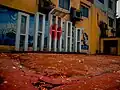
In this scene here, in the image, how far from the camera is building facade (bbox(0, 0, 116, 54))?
39.8ft

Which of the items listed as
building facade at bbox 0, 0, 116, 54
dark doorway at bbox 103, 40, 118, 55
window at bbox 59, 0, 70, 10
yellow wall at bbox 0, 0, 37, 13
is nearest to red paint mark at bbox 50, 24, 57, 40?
building facade at bbox 0, 0, 116, 54

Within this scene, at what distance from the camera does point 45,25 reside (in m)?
15.2

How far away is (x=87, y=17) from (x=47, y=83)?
18.4 m

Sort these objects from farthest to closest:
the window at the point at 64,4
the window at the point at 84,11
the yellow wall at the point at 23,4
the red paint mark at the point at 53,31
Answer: the window at the point at 84,11, the window at the point at 64,4, the red paint mark at the point at 53,31, the yellow wall at the point at 23,4

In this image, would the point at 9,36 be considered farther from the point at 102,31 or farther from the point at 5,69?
the point at 102,31

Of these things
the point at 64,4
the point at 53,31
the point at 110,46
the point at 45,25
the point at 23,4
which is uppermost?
the point at 64,4

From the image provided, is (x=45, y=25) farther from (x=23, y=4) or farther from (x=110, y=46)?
(x=110, y=46)

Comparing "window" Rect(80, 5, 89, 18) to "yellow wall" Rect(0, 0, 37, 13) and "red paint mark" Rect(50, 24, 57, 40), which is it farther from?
"red paint mark" Rect(50, 24, 57, 40)

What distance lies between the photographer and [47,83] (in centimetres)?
459

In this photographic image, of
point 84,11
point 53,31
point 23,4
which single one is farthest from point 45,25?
point 84,11

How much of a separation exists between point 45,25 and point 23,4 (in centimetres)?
219


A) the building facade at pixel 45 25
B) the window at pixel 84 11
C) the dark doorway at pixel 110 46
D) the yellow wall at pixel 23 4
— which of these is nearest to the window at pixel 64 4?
the building facade at pixel 45 25

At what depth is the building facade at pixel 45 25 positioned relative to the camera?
12.1 metres

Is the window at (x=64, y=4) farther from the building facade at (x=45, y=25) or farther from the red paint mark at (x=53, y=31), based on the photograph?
the red paint mark at (x=53, y=31)
